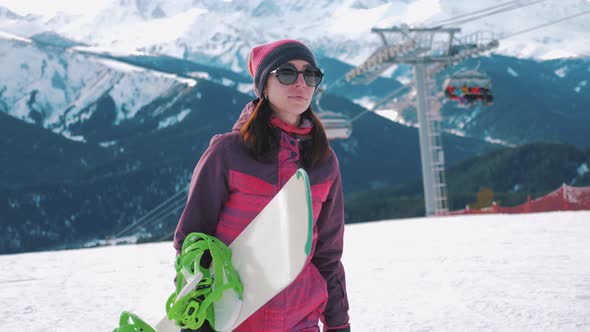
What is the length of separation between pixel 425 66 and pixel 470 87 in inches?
137

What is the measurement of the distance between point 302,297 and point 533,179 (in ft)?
408

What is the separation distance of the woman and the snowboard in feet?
0.26

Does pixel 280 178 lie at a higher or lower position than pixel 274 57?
lower

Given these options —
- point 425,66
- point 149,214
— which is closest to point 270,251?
point 425,66

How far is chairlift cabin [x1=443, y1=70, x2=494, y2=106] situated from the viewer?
28.5m

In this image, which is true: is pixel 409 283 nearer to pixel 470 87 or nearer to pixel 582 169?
pixel 470 87

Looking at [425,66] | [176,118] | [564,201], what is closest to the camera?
[564,201]

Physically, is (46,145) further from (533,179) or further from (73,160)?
(533,179)

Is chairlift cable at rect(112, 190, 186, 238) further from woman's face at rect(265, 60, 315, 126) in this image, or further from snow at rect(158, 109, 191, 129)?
woman's face at rect(265, 60, 315, 126)

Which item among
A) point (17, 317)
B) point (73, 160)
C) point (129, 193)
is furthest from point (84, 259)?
point (73, 160)

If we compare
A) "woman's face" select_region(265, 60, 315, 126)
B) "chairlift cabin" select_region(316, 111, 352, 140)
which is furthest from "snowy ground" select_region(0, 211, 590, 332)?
"chairlift cabin" select_region(316, 111, 352, 140)

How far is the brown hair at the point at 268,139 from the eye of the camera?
1823mm

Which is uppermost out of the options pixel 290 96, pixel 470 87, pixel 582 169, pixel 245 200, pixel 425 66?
pixel 582 169

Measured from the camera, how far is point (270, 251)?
5.54 ft
